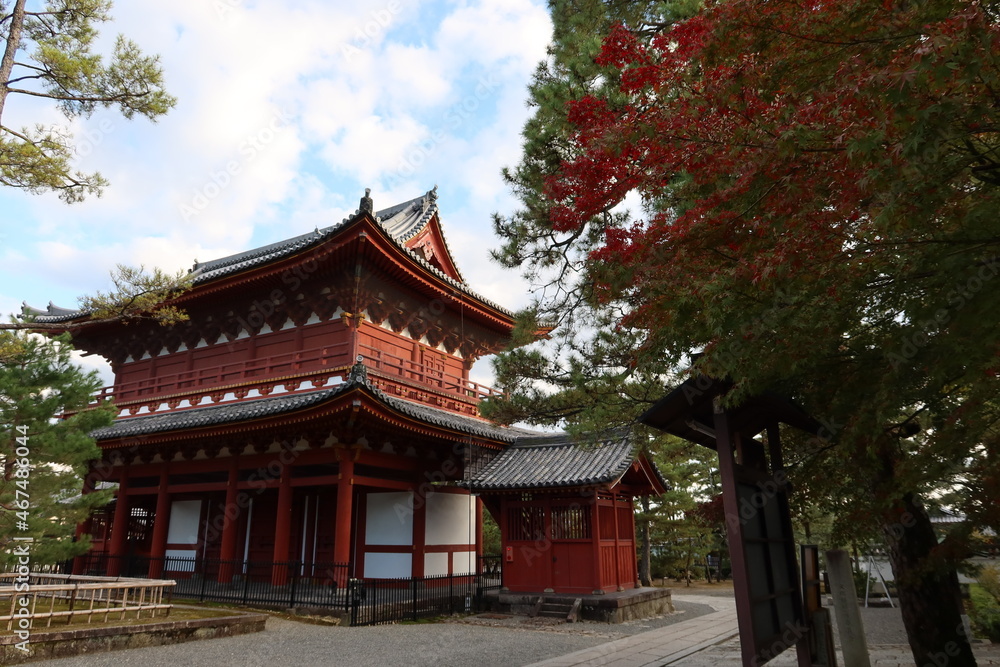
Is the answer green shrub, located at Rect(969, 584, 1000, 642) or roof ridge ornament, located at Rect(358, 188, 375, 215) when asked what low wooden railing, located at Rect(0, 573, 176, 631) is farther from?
green shrub, located at Rect(969, 584, 1000, 642)

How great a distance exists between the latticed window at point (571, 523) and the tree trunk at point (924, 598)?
25.0 ft

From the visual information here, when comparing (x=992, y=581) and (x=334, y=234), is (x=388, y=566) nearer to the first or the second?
(x=334, y=234)

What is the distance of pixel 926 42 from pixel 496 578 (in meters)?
16.8

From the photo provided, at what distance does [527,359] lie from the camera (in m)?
8.64

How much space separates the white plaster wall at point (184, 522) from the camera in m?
16.9

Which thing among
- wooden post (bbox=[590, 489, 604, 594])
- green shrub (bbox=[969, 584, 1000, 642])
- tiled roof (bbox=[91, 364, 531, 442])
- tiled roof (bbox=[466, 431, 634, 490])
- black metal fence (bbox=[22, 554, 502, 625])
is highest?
tiled roof (bbox=[91, 364, 531, 442])

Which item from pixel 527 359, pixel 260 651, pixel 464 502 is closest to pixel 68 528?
pixel 260 651

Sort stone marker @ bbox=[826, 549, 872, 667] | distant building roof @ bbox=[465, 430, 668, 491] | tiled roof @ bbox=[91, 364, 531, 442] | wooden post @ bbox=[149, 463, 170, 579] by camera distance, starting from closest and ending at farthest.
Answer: stone marker @ bbox=[826, 549, 872, 667]
tiled roof @ bbox=[91, 364, 531, 442]
distant building roof @ bbox=[465, 430, 668, 491]
wooden post @ bbox=[149, 463, 170, 579]

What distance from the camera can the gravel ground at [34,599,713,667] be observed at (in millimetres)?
8477

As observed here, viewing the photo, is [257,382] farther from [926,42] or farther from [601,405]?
[926,42]

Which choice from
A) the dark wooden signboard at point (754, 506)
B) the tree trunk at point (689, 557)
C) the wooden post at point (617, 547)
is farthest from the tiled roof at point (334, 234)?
the tree trunk at point (689, 557)

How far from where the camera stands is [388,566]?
14.8 metres

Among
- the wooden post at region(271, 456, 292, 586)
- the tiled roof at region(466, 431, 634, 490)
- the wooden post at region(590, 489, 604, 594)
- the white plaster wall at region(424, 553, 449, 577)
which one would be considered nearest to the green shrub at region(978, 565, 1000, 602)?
the tiled roof at region(466, 431, 634, 490)

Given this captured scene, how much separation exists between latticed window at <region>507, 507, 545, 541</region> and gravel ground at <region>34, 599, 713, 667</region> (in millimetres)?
2007
